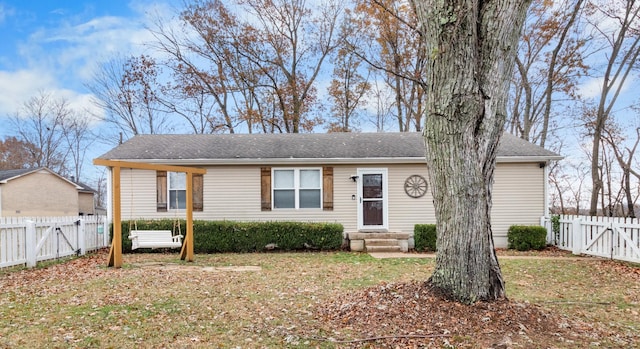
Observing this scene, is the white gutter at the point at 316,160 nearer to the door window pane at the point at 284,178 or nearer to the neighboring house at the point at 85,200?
the door window pane at the point at 284,178

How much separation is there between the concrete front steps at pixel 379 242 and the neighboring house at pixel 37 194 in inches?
828

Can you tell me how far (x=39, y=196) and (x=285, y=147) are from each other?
19.7 meters

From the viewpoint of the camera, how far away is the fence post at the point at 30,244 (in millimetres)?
7934

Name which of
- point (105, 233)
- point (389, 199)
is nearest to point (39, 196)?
point (105, 233)

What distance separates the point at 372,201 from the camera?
1150 cm

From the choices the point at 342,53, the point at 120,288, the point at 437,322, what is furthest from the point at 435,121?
the point at 342,53

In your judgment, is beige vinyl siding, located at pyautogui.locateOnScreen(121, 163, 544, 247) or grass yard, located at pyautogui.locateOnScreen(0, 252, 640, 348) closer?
grass yard, located at pyautogui.locateOnScreen(0, 252, 640, 348)

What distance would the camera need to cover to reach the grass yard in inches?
141

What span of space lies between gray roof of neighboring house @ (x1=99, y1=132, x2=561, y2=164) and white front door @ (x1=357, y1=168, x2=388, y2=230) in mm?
590

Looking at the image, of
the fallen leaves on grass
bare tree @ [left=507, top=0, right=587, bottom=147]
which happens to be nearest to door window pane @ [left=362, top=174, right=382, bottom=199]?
the fallen leaves on grass

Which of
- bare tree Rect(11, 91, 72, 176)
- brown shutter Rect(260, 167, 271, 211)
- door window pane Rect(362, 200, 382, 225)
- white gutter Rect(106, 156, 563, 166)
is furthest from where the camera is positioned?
bare tree Rect(11, 91, 72, 176)

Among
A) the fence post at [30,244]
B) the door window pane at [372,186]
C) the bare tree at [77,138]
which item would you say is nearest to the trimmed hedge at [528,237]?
the door window pane at [372,186]

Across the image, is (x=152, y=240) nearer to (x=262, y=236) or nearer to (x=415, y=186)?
(x=262, y=236)

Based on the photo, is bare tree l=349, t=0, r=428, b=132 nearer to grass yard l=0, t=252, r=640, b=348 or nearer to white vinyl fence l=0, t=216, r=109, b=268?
grass yard l=0, t=252, r=640, b=348
